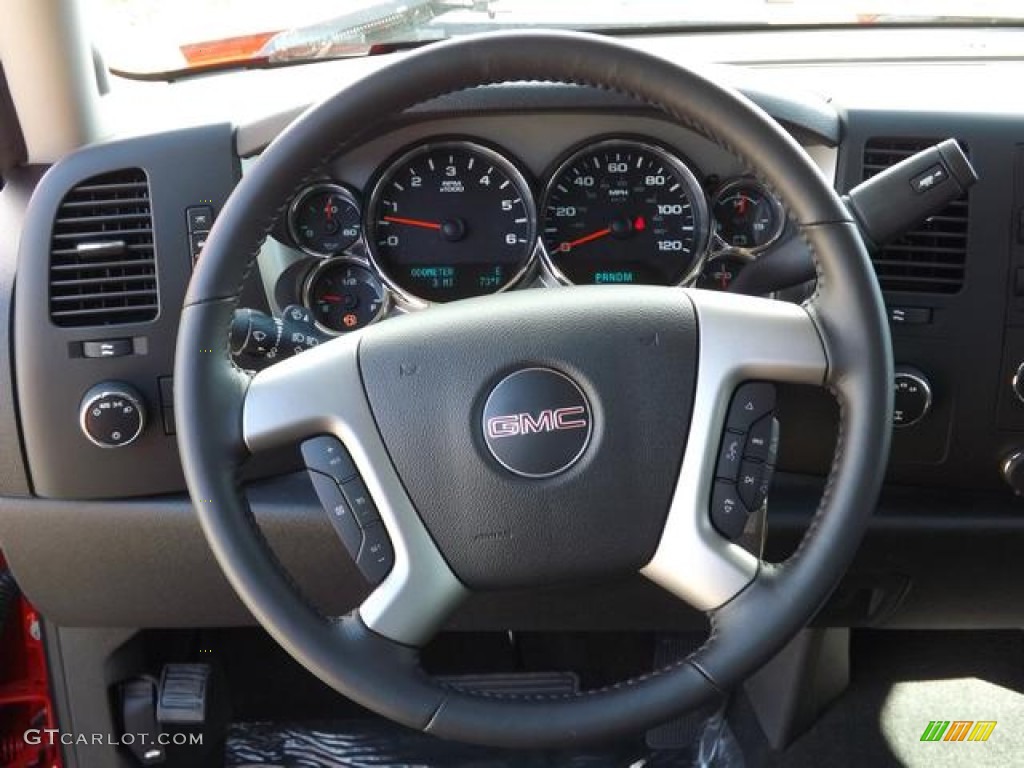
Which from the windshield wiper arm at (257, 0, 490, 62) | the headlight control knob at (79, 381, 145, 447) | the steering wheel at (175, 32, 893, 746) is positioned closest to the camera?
the steering wheel at (175, 32, 893, 746)

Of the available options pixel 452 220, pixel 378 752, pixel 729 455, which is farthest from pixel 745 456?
pixel 378 752

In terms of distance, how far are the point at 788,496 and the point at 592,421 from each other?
1.85 ft

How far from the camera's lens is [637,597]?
1742mm

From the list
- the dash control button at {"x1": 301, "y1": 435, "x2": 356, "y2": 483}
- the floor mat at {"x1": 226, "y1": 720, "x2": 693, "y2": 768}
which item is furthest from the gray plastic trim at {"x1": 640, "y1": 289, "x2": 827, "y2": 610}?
the floor mat at {"x1": 226, "y1": 720, "x2": 693, "y2": 768}

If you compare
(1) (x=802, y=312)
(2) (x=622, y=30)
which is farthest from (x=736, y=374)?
(2) (x=622, y=30)

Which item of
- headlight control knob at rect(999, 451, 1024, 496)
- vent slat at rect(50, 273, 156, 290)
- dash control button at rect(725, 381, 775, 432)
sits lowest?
headlight control knob at rect(999, 451, 1024, 496)

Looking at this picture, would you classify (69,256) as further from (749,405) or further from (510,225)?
(749,405)

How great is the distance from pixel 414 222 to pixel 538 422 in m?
0.53

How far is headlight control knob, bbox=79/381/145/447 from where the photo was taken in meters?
1.57

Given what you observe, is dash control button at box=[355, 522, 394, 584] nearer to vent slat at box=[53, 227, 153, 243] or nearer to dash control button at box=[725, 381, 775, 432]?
dash control button at box=[725, 381, 775, 432]

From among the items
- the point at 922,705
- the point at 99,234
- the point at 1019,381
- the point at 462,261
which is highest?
the point at 99,234

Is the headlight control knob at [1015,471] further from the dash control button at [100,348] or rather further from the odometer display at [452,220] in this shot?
the dash control button at [100,348]

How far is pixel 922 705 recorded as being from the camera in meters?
2.33

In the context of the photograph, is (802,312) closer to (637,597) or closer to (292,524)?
(637,597)
